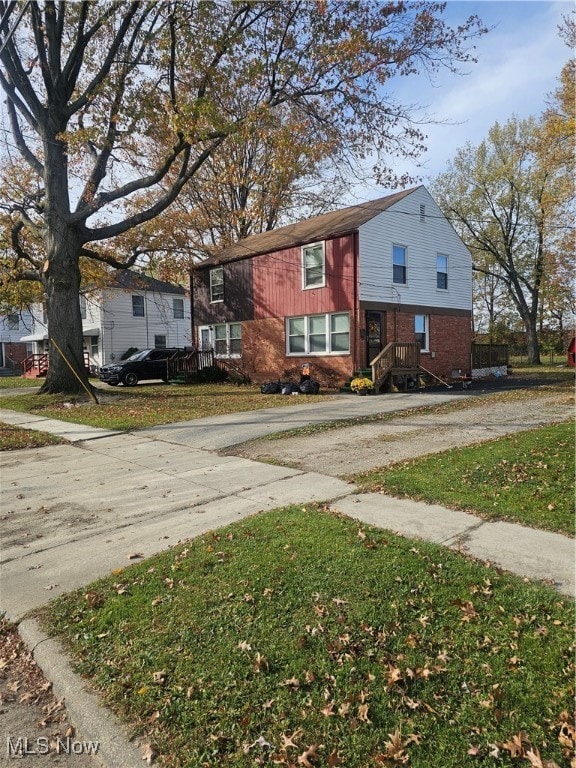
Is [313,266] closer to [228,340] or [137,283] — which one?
[228,340]

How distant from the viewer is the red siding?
57.2 ft

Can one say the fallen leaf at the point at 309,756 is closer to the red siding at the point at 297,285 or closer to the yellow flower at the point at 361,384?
the yellow flower at the point at 361,384

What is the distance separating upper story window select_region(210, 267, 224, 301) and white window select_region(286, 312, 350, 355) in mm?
5323

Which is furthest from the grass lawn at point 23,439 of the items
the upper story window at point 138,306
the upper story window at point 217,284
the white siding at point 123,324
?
the upper story window at point 138,306

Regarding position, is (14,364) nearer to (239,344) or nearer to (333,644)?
(239,344)

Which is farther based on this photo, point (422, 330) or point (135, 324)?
point (135, 324)

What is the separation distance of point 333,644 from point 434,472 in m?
3.79

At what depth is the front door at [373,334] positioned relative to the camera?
17.7 metres

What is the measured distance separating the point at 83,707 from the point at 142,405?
1209 cm

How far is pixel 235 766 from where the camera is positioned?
2080 mm

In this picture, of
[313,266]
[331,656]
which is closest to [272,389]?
[313,266]

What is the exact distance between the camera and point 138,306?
3406 centimetres

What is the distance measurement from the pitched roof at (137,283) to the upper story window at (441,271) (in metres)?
14.4

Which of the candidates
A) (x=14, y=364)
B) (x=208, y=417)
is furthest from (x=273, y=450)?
(x=14, y=364)
